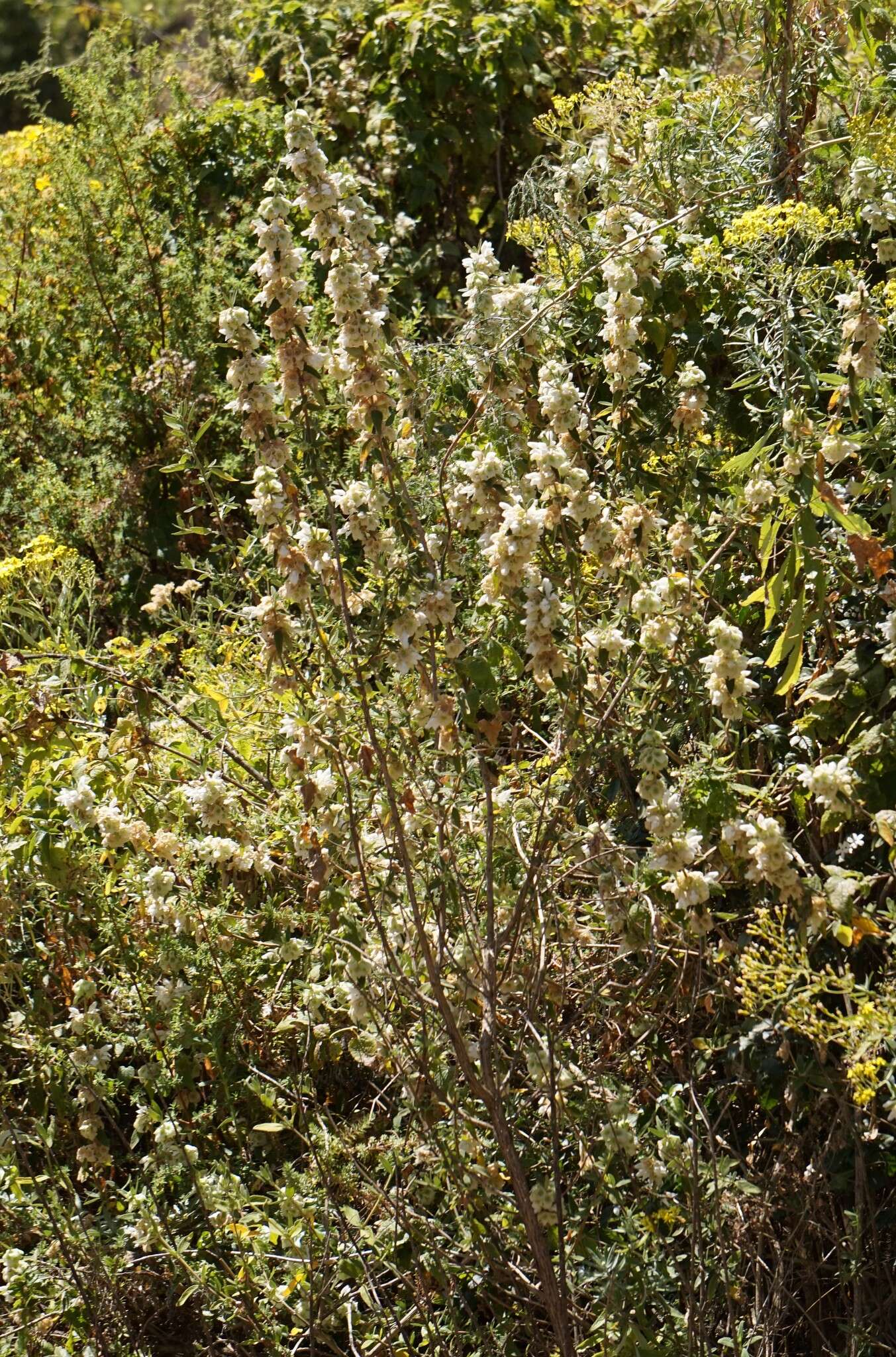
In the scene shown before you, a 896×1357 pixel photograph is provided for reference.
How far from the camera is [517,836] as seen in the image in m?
2.17

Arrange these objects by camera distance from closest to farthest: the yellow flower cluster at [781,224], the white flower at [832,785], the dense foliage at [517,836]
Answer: the white flower at [832,785] → the dense foliage at [517,836] → the yellow flower cluster at [781,224]

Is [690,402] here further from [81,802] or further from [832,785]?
[81,802]

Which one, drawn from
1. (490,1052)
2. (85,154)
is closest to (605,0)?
(85,154)

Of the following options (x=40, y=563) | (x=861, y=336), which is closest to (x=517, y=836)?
(x=861, y=336)

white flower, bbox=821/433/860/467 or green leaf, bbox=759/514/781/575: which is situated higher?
white flower, bbox=821/433/860/467

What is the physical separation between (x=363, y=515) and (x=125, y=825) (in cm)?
67

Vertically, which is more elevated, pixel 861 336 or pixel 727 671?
pixel 861 336

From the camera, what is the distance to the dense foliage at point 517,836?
196 cm

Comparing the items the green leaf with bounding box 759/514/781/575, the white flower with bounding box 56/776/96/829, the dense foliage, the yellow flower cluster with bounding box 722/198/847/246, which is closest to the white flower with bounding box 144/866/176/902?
the dense foliage

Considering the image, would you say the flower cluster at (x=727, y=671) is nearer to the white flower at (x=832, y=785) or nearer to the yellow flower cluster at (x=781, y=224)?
the white flower at (x=832, y=785)

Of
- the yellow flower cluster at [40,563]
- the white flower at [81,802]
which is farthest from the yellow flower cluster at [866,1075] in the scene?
the yellow flower cluster at [40,563]

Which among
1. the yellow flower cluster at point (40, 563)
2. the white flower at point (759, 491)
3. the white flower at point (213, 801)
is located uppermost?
the white flower at point (759, 491)

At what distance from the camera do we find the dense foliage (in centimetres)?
196

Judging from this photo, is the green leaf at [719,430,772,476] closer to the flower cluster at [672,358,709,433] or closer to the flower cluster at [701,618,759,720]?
the flower cluster at [672,358,709,433]
